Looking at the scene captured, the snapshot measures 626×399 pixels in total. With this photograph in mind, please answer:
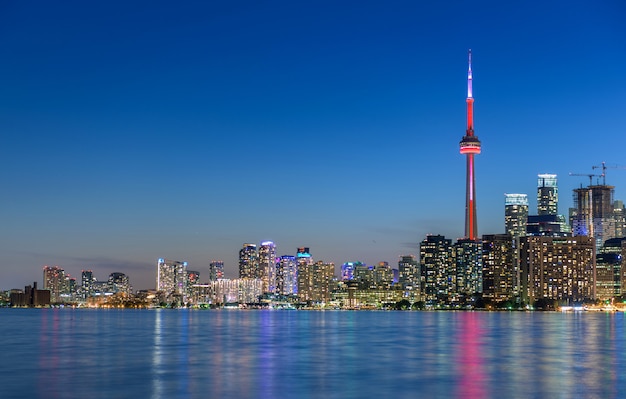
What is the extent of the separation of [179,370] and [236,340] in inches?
1492

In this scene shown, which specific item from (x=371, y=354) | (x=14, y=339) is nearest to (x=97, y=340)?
(x=14, y=339)

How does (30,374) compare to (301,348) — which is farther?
(301,348)

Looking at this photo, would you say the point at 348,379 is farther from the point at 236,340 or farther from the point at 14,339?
the point at 14,339

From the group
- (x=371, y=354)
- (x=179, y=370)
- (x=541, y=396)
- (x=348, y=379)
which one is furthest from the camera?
(x=371, y=354)

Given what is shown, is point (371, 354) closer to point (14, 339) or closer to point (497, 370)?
point (497, 370)

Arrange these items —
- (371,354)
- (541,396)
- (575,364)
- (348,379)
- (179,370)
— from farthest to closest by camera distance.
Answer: (371,354) < (575,364) < (179,370) < (348,379) < (541,396)

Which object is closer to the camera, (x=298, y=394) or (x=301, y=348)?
(x=298, y=394)

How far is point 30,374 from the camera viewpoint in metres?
57.5

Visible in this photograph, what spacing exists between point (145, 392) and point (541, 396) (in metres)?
22.4

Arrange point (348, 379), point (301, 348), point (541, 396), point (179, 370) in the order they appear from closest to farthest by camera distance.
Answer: point (541, 396) < point (348, 379) < point (179, 370) < point (301, 348)

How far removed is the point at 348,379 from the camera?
54.7 metres

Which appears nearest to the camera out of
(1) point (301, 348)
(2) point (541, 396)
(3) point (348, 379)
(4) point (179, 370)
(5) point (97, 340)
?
(2) point (541, 396)

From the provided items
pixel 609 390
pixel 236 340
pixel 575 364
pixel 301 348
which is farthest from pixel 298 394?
pixel 236 340

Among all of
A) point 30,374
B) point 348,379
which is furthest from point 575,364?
point 30,374
